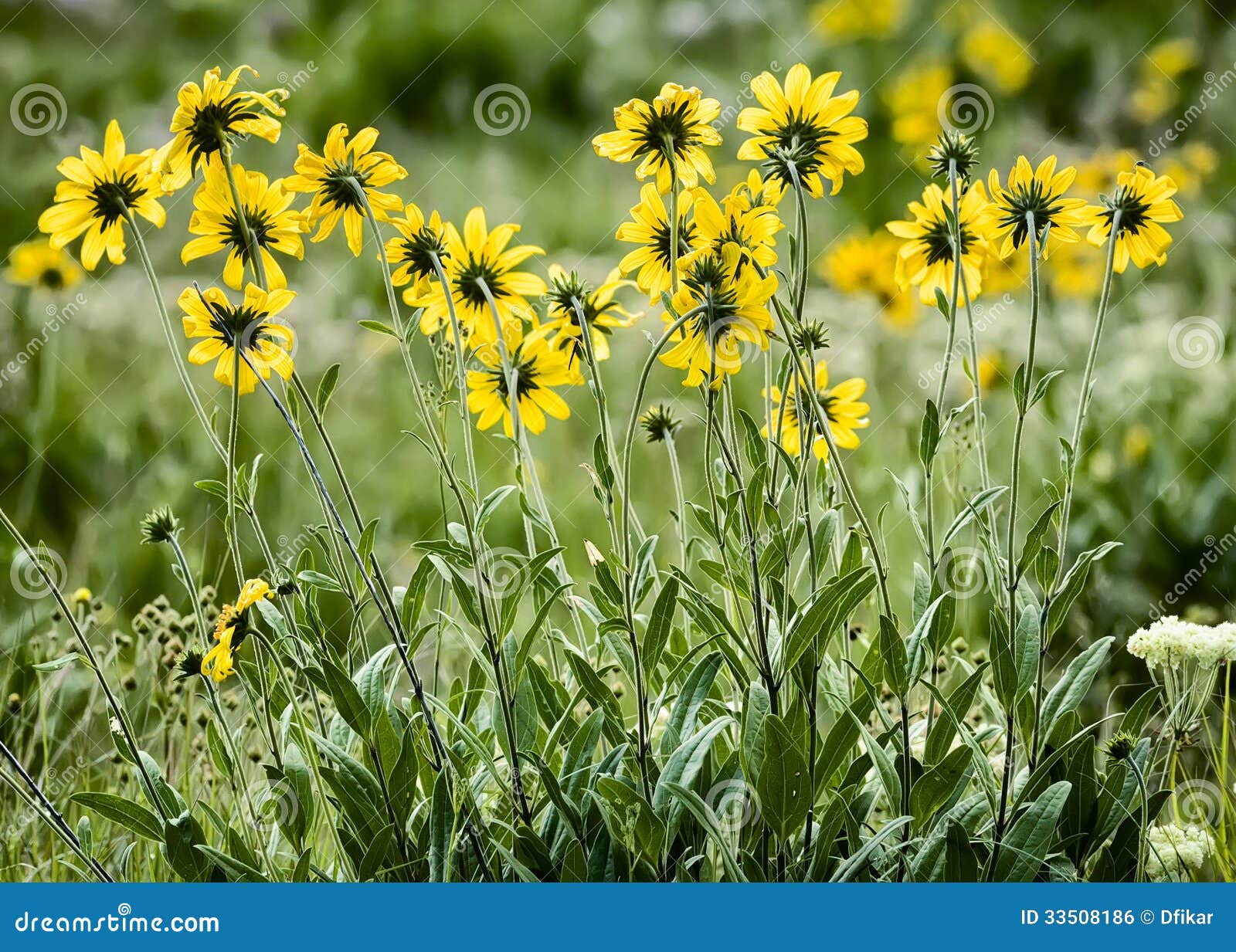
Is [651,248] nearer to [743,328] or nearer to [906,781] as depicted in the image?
[743,328]

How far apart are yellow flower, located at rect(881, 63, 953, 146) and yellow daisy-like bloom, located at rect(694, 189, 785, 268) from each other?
148 centimetres

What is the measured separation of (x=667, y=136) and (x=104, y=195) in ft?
1.20

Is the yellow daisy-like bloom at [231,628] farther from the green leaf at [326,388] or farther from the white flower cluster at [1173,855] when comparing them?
the white flower cluster at [1173,855]

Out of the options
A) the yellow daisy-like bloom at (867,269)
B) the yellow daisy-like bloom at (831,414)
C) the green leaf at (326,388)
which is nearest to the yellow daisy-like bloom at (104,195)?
the green leaf at (326,388)

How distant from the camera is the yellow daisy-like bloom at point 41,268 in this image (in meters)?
1.78

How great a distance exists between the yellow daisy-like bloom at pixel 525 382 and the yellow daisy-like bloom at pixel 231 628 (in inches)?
8.1

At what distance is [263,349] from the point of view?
0.67 meters

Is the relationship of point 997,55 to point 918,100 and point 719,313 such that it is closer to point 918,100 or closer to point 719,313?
point 918,100

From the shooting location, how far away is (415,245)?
74 centimetres

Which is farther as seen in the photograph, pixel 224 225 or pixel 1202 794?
pixel 1202 794

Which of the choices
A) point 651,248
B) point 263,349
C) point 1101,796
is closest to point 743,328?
point 651,248

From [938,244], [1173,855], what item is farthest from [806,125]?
[1173,855]

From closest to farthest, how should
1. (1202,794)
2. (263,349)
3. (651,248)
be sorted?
(263,349) < (651,248) < (1202,794)

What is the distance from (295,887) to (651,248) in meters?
0.51
